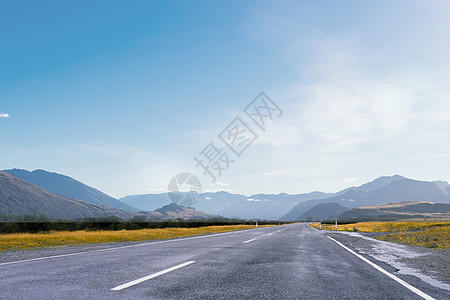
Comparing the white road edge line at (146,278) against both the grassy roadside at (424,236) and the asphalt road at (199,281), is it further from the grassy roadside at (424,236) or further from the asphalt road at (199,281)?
the grassy roadside at (424,236)

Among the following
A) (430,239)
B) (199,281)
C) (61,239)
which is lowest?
(430,239)

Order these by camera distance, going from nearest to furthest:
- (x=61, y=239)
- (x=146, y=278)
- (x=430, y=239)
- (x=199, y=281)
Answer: (x=199, y=281)
(x=146, y=278)
(x=430, y=239)
(x=61, y=239)

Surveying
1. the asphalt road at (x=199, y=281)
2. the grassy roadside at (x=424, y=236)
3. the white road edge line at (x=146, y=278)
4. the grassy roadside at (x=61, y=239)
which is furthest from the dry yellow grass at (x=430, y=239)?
the grassy roadside at (x=61, y=239)

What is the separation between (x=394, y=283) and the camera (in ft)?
20.3

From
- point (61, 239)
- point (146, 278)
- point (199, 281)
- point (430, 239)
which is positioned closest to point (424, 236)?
point (430, 239)

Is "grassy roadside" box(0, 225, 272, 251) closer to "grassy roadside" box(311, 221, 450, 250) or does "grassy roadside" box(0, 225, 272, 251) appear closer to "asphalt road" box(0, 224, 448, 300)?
"asphalt road" box(0, 224, 448, 300)

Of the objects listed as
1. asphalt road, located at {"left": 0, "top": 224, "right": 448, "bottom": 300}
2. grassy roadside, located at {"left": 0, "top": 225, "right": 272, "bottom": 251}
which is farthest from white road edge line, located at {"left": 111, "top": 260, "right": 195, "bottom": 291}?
grassy roadside, located at {"left": 0, "top": 225, "right": 272, "bottom": 251}

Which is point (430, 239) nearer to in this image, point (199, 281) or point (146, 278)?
point (199, 281)

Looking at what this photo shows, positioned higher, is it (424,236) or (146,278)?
(146,278)

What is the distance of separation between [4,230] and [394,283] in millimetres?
33958

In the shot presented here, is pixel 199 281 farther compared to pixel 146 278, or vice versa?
pixel 146 278

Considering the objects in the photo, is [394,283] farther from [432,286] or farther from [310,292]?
[310,292]

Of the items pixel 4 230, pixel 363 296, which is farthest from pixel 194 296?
pixel 4 230

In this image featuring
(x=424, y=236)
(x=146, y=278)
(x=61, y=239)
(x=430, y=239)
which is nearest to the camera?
(x=146, y=278)
